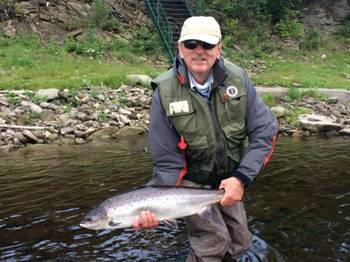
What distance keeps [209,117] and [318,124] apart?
12640 millimetres

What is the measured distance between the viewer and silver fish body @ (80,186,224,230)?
4277 millimetres

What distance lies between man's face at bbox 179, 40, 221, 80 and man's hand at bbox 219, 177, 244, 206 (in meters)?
1.03

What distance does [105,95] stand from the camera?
18500 millimetres

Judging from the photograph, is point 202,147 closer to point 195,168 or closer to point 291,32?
point 195,168

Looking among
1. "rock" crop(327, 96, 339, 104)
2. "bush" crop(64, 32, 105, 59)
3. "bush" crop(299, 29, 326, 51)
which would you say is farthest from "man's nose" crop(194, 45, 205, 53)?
"bush" crop(299, 29, 326, 51)

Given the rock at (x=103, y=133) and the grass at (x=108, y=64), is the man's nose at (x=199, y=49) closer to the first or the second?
the rock at (x=103, y=133)

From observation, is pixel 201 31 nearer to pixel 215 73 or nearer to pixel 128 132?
pixel 215 73

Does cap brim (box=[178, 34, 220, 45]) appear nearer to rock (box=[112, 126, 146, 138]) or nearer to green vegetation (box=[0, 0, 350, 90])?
rock (box=[112, 126, 146, 138])

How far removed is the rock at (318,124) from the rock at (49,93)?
858 cm

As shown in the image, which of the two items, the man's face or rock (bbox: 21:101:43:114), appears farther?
rock (bbox: 21:101:43:114)

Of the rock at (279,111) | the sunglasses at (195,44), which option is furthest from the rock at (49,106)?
the sunglasses at (195,44)

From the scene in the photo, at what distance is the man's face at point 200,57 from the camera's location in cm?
445

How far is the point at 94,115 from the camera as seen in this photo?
16906 mm

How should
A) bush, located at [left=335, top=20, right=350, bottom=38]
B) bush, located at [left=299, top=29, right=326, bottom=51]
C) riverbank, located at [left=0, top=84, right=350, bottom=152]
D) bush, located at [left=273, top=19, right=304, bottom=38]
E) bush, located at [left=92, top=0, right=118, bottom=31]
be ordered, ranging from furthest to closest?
bush, located at [left=335, top=20, right=350, bottom=38]
bush, located at [left=273, top=19, right=304, bottom=38]
bush, located at [left=299, top=29, right=326, bottom=51]
bush, located at [left=92, top=0, right=118, bottom=31]
riverbank, located at [left=0, top=84, right=350, bottom=152]
